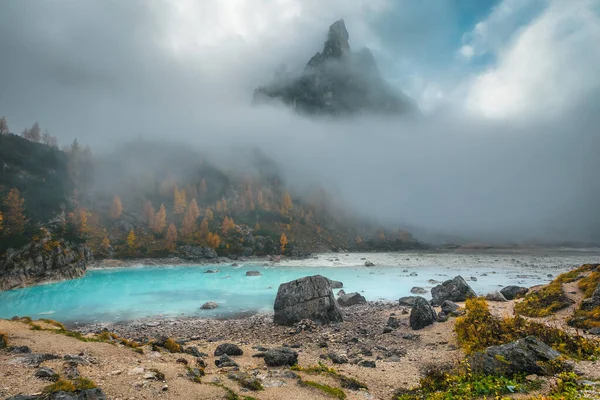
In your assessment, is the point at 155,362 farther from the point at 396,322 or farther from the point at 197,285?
the point at 197,285

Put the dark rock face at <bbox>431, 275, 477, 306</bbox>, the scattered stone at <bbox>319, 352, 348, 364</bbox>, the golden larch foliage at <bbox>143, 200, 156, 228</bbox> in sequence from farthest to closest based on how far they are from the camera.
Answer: the golden larch foliage at <bbox>143, 200, 156, 228</bbox> → the dark rock face at <bbox>431, 275, 477, 306</bbox> → the scattered stone at <bbox>319, 352, 348, 364</bbox>

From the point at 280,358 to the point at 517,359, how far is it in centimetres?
1267

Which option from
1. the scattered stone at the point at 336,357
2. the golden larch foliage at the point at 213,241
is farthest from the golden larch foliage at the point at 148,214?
the scattered stone at the point at 336,357

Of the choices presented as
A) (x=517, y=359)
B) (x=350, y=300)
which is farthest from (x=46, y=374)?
(x=350, y=300)

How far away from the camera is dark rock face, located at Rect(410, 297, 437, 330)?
1030 inches

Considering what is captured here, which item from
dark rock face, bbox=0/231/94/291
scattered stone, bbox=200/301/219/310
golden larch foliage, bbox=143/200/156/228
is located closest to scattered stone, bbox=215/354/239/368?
scattered stone, bbox=200/301/219/310

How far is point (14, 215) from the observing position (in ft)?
322

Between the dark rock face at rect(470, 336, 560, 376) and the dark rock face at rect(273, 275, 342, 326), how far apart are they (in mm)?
19063

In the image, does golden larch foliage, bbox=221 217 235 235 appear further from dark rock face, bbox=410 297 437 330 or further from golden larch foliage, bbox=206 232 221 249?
dark rock face, bbox=410 297 437 330

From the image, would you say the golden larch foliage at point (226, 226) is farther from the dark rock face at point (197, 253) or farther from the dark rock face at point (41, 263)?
the dark rock face at point (41, 263)

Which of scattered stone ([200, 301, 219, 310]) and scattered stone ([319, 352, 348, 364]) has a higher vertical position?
scattered stone ([319, 352, 348, 364])

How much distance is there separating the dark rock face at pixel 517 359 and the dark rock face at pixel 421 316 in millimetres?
13832

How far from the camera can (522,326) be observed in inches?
693

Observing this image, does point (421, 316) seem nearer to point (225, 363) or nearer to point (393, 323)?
point (393, 323)
